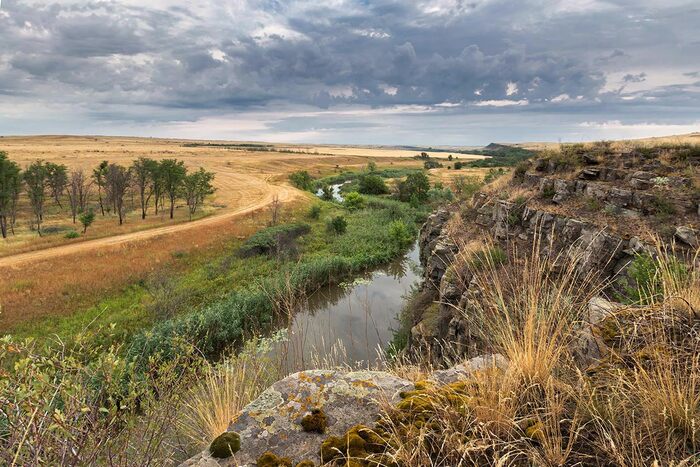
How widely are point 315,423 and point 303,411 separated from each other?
0.23 meters

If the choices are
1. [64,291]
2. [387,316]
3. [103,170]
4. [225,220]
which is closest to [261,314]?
[387,316]

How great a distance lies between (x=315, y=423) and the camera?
3182mm

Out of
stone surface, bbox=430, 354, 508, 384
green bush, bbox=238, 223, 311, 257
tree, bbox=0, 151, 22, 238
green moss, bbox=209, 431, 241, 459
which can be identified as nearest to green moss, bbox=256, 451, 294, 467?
green moss, bbox=209, 431, 241, 459

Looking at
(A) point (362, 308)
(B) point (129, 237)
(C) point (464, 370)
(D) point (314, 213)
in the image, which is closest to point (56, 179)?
(B) point (129, 237)

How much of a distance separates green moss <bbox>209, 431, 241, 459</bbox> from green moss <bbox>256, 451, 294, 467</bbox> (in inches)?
10.6

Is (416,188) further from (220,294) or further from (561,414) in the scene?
(561,414)

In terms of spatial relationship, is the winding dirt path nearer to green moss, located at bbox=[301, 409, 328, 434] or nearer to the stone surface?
green moss, located at bbox=[301, 409, 328, 434]

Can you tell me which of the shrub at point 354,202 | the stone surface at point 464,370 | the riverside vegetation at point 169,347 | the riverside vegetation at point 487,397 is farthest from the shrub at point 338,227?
the stone surface at point 464,370

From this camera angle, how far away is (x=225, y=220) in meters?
41.3

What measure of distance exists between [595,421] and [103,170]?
56.5 metres

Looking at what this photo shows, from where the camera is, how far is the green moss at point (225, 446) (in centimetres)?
297

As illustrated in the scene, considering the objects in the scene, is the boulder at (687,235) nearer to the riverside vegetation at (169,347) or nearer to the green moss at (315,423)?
the riverside vegetation at (169,347)

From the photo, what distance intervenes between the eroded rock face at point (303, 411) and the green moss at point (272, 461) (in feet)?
0.37

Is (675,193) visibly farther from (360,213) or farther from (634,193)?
(360,213)
